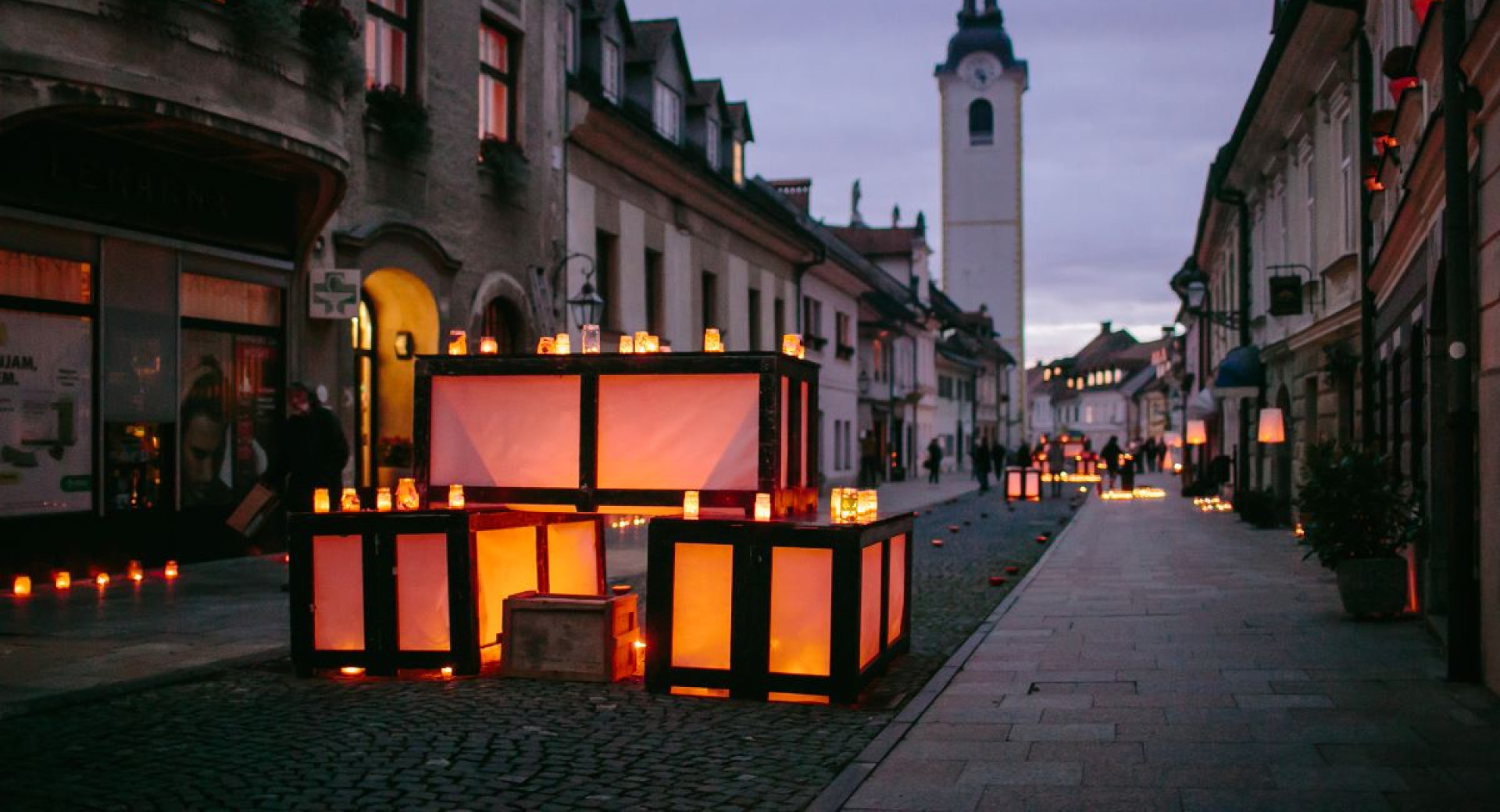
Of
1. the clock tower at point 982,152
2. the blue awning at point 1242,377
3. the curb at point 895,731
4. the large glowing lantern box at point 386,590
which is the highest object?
the clock tower at point 982,152

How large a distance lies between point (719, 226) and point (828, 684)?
23.8 metres

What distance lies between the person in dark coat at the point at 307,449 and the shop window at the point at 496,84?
809cm

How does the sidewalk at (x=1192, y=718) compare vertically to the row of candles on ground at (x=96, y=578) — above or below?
below

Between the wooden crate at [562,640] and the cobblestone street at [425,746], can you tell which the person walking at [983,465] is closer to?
the cobblestone street at [425,746]

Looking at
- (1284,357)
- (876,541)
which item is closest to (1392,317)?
(876,541)

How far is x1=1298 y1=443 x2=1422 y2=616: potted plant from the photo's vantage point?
10977mm

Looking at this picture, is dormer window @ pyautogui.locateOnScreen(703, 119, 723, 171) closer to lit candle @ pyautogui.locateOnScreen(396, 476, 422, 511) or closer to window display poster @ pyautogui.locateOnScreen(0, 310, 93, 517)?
window display poster @ pyautogui.locateOnScreen(0, 310, 93, 517)

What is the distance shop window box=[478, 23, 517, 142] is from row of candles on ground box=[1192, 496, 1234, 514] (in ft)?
52.3

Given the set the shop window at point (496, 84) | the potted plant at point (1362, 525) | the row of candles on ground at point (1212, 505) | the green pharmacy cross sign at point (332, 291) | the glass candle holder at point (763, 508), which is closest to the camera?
the glass candle holder at point (763, 508)

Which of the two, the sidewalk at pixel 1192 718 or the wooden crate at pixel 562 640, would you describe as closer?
the sidewalk at pixel 1192 718

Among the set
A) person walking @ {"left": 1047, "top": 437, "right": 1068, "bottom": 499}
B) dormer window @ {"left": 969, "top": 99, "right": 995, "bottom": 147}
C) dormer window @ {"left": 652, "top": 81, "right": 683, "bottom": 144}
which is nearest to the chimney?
person walking @ {"left": 1047, "top": 437, "right": 1068, "bottom": 499}

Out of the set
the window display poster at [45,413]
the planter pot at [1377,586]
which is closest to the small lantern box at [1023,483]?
the planter pot at [1377,586]

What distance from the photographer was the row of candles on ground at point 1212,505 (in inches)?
1155

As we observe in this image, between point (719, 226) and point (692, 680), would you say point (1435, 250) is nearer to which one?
point (692, 680)
